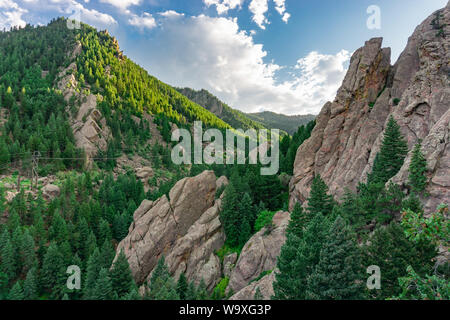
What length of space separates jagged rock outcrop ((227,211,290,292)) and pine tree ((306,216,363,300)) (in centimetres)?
1423

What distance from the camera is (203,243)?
36.9 metres

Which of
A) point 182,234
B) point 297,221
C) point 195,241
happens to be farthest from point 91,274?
point 297,221

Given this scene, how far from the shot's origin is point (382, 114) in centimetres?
3403

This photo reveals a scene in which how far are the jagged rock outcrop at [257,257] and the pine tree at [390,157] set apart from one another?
13627mm

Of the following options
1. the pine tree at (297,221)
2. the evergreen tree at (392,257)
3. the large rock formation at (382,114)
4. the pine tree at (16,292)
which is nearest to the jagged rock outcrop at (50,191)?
the pine tree at (16,292)

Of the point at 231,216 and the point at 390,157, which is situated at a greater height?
the point at 390,157

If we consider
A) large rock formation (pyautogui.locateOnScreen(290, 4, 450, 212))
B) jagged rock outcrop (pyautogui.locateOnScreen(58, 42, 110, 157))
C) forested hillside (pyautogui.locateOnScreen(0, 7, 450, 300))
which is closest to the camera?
forested hillside (pyautogui.locateOnScreen(0, 7, 450, 300))

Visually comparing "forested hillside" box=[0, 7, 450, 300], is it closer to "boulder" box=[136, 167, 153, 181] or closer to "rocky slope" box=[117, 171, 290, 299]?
"rocky slope" box=[117, 171, 290, 299]

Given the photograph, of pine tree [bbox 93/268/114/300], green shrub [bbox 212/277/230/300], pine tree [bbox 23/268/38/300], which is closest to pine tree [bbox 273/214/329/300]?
green shrub [bbox 212/277/230/300]

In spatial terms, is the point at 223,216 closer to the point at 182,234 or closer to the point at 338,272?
the point at 182,234

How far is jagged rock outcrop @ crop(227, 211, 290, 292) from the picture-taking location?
95.5 feet

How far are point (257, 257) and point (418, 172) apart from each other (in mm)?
20276

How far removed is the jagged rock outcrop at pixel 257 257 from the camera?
1146 inches
